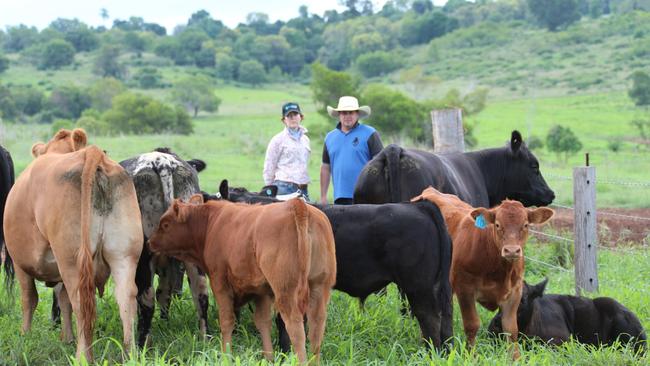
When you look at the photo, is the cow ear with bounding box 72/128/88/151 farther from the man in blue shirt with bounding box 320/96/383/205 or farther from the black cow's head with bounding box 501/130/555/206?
the black cow's head with bounding box 501/130/555/206

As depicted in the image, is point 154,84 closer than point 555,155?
No

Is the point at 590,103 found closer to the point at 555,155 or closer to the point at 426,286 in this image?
the point at 555,155

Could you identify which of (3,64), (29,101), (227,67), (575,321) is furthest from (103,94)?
(575,321)

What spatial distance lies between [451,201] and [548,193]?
3.19 metres

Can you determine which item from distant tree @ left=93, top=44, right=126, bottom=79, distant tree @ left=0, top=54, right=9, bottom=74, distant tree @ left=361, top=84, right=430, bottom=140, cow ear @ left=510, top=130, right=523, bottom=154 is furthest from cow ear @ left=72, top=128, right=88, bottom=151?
distant tree @ left=93, top=44, right=126, bottom=79

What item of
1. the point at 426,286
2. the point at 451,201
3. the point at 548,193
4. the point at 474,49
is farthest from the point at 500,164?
the point at 474,49

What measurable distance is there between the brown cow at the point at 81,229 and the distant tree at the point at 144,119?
3348 centimetres

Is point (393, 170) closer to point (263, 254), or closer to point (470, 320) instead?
point (470, 320)

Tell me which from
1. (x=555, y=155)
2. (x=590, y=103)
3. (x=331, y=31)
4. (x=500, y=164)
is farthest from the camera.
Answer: (x=331, y=31)

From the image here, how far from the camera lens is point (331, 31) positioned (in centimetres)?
10900

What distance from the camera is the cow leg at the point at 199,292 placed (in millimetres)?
7215

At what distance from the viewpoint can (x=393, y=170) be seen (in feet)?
27.3

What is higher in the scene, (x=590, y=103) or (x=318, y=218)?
(x=318, y=218)

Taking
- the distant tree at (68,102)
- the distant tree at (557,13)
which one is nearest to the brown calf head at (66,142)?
the distant tree at (68,102)
